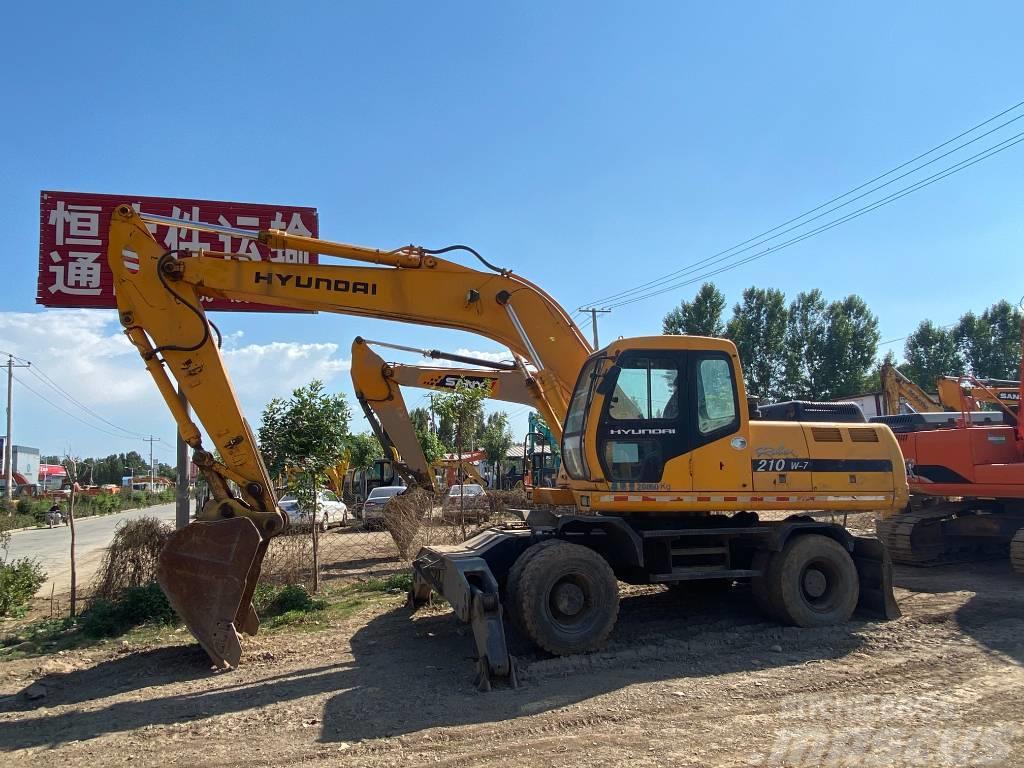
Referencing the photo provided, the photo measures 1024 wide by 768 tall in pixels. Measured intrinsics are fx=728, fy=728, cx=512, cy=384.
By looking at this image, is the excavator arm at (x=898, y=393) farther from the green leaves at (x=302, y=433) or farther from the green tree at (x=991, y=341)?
the green tree at (x=991, y=341)

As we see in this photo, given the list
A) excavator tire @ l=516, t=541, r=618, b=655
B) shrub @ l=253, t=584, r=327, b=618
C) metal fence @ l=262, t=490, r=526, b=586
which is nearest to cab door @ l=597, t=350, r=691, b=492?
excavator tire @ l=516, t=541, r=618, b=655

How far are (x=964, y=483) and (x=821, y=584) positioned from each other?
497 cm

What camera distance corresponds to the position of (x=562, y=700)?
234 inches

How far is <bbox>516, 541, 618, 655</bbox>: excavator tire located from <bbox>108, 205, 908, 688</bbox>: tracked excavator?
1cm

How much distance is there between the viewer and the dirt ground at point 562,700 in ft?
16.3

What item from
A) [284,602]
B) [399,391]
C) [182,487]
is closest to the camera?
[284,602]

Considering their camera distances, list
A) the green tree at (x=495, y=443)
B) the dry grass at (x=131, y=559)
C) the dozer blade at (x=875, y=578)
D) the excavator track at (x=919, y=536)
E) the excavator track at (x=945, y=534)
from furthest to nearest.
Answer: the green tree at (x=495, y=443), the excavator track at (x=919, y=536), the excavator track at (x=945, y=534), the dry grass at (x=131, y=559), the dozer blade at (x=875, y=578)

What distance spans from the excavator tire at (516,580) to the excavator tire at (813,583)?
2.65 m

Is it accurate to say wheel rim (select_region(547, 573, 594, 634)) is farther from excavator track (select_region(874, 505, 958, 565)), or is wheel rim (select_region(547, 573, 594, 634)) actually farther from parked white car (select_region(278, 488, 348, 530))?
excavator track (select_region(874, 505, 958, 565))

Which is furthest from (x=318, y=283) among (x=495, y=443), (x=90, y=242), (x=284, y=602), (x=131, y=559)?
(x=495, y=443)

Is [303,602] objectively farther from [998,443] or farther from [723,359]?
[998,443]

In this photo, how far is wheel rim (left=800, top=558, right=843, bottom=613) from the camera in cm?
823

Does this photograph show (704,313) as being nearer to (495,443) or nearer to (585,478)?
(495,443)

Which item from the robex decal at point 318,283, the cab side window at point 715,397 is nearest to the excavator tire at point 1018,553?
the cab side window at point 715,397
